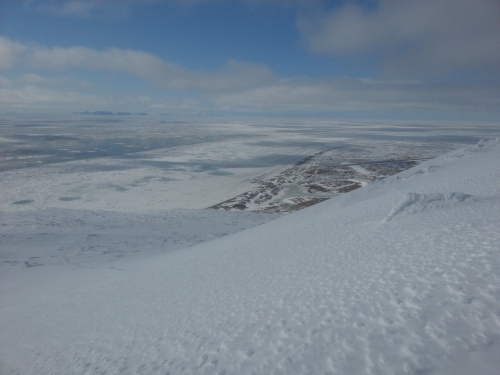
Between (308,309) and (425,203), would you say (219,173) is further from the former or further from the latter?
(308,309)

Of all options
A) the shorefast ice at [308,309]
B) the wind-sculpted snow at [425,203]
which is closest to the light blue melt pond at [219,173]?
the shorefast ice at [308,309]

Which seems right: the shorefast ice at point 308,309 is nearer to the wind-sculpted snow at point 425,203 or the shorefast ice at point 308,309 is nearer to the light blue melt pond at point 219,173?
the wind-sculpted snow at point 425,203

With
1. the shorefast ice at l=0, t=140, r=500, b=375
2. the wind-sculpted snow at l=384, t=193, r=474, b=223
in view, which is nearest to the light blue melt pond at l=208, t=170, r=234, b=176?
the shorefast ice at l=0, t=140, r=500, b=375

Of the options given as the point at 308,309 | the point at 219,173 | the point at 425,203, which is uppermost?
the point at 425,203

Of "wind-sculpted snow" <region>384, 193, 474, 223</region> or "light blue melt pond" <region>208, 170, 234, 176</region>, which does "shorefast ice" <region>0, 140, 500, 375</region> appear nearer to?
A: "wind-sculpted snow" <region>384, 193, 474, 223</region>

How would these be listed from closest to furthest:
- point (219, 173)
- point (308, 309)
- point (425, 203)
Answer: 1. point (308, 309)
2. point (425, 203)
3. point (219, 173)

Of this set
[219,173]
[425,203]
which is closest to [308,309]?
[425,203]

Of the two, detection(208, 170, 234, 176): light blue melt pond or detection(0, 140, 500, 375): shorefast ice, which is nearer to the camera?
detection(0, 140, 500, 375): shorefast ice

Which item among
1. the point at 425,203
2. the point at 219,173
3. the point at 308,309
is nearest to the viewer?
the point at 308,309

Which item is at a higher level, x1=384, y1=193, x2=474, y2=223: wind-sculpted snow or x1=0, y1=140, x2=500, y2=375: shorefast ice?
x1=384, y1=193, x2=474, y2=223: wind-sculpted snow
